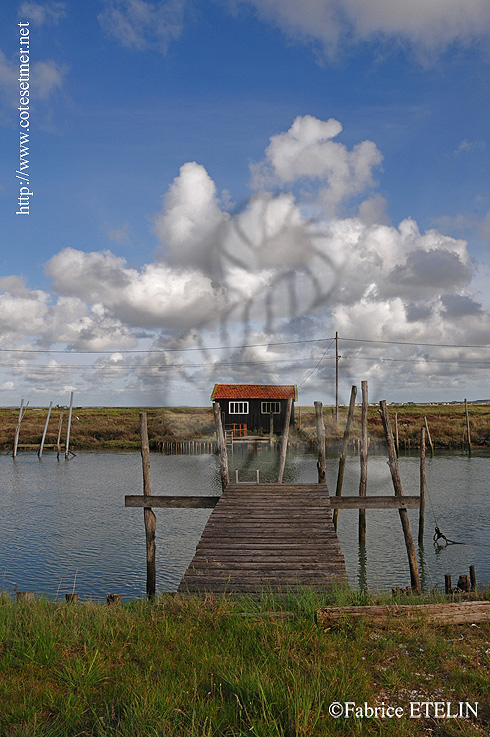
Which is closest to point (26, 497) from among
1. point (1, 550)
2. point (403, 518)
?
point (1, 550)

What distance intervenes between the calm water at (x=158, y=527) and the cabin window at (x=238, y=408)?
15158 millimetres

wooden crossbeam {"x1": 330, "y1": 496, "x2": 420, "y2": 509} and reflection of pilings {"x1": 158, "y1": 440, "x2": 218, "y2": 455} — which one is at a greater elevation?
wooden crossbeam {"x1": 330, "y1": 496, "x2": 420, "y2": 509}

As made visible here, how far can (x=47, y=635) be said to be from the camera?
6215 mm

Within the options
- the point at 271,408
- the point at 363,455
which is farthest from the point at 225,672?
the point at 271,408

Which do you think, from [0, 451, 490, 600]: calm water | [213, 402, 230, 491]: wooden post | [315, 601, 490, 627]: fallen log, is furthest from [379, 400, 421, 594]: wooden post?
[213, 402, 230, 491]: wooden post

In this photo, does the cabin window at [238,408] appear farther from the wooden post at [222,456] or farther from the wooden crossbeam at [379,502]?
the wooden crossbeam at [379,502]

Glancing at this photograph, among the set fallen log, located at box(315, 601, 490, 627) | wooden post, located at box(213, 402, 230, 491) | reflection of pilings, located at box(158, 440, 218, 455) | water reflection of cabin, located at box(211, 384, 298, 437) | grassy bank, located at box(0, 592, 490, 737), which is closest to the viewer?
grassy bank, located at box(0, 592, 490, 737)

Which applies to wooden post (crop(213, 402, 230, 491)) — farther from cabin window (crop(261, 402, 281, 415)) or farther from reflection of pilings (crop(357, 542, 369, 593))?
cabin window (crop(261, 402, 281, 415))

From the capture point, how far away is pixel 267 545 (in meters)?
10.4

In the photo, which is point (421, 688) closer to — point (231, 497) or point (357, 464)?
point (231, 497)

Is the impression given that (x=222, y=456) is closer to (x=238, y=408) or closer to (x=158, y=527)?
(x=158, y=527)

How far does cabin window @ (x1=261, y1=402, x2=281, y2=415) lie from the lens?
54.9 meters

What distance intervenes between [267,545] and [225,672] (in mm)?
5374

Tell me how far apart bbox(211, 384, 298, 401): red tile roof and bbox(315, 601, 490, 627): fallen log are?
47.0 metres
